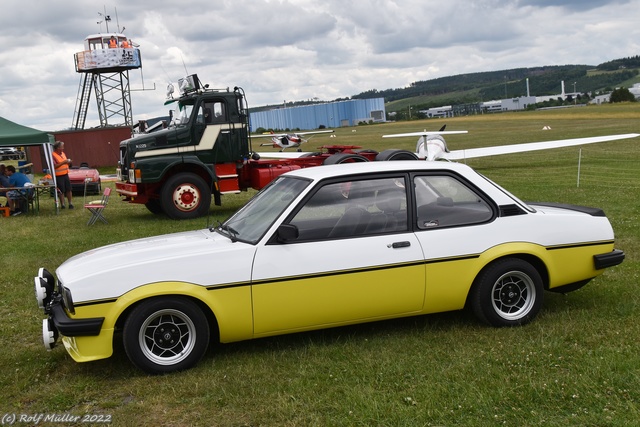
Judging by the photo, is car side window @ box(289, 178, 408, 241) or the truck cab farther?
the truck cab

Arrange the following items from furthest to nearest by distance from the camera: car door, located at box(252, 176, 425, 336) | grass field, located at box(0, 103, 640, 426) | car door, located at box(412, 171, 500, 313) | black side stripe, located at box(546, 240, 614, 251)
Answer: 1. black side stripe, located at box(546, 240, 614, 251)
2. car door, located at box(412, 171, 500, 313)
3. car door, located at box(252, 176, 425, 336)
4. grass field, located at box(0, 103, 640, 426)

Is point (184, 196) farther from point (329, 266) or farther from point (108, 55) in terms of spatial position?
point (108, 55)

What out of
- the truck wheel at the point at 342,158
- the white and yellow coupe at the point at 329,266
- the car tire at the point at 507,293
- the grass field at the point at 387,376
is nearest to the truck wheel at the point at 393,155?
the truck wheel at the point at 342,158

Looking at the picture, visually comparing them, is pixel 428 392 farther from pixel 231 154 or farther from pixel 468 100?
pixel 468 100

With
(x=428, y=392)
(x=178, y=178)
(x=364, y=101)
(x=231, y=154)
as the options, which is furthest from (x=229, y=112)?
(x=364, y=101)

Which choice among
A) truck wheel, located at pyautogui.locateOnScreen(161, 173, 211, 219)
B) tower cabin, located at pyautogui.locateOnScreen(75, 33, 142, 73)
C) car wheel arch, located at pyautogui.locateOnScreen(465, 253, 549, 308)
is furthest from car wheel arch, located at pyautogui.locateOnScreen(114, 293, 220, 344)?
tower cabin, located at pyautogui.locateOnScreen(75, 33, 142, 73)

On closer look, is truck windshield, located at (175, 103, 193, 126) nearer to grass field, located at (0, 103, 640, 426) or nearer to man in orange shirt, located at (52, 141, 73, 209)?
man in orange shirt, located at (52, 141, 73, 209)

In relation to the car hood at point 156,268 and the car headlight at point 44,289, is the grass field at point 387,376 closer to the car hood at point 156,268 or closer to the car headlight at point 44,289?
the car headlight at point 44,289

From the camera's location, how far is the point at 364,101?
116312 millimetres

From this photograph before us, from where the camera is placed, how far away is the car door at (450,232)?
5.15 metres

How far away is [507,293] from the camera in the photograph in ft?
17.7

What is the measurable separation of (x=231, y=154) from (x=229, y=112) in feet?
3.08

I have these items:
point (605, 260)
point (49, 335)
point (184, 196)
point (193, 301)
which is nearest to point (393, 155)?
point (184, 196)

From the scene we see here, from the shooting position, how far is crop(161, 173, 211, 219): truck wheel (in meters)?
13.7
